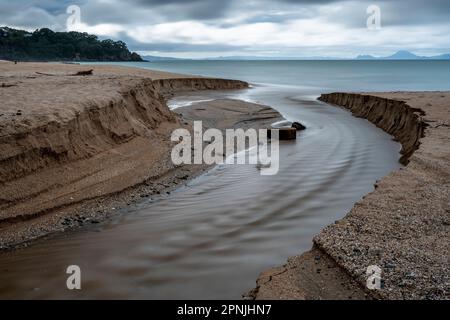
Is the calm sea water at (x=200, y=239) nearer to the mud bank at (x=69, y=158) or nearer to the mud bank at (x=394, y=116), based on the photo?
the mud bank at (x=69, y=158)

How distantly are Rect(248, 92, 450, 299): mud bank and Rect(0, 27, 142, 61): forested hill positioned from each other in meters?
115

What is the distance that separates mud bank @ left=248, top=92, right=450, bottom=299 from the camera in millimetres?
4695

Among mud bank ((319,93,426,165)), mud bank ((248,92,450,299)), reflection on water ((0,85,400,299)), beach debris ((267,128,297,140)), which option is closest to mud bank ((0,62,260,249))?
reflection on water ((0,85,400,299))

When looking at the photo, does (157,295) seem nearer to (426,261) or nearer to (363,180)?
(426,261)

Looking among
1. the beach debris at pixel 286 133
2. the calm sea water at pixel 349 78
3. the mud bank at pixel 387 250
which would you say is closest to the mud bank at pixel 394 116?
the beach debris at pixel 286 133

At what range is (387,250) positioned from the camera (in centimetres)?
538

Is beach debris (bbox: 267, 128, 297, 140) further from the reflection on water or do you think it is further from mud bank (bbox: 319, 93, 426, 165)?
the reflection on water

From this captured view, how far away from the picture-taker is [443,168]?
907cm

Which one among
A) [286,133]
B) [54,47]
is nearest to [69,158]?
[286,133]

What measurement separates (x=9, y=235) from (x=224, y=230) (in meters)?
3.56

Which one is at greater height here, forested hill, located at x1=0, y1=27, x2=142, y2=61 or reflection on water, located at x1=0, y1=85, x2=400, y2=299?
forested hill, located at x1=0, y1=27, x2=142, y2=61

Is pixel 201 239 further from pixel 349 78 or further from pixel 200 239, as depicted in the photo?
pixel 349 78

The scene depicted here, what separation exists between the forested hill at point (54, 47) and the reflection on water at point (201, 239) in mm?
112327

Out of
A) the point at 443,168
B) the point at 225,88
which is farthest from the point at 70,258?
the point at 225,88
